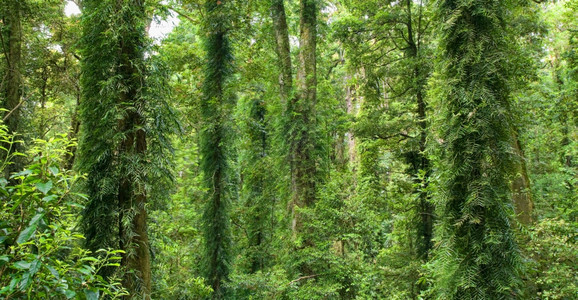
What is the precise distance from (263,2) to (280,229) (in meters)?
5.81

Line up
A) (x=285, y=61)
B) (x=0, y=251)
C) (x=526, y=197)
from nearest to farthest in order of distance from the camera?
(x=0, y=251), (x=526, y=197), (x=285, y=61)

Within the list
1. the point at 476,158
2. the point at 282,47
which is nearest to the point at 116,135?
the point at 476,158

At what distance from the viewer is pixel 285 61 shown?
8.14 m

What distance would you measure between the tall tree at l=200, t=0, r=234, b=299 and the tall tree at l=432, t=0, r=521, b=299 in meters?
5.82

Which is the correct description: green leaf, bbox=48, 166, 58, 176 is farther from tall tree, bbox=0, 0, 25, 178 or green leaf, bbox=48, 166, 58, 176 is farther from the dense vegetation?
tall tree, bbox=0, 0, 25, 178

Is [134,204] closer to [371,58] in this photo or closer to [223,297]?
[223,297]

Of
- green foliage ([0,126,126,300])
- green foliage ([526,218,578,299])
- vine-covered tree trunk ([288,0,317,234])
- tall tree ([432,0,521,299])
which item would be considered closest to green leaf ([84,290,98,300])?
green foliage ([0,126,126,300])

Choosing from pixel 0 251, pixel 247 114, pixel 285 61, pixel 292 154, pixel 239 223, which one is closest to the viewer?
pixel 0 251

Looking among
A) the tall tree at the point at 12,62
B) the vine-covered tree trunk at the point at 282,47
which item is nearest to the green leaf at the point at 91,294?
the vine-covered tree trunk at the point at 282,47

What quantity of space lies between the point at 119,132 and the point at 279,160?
4.39 metres

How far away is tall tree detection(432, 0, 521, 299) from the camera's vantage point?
2.91 m

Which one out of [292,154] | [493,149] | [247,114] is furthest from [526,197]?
[247,114]

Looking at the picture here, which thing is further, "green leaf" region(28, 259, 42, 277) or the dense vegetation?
the dense vegetation

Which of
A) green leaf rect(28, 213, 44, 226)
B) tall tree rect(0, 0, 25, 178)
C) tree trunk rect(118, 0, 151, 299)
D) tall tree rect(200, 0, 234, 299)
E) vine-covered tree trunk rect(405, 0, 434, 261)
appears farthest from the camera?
tall tree rect(200, 0, 234, 299)
